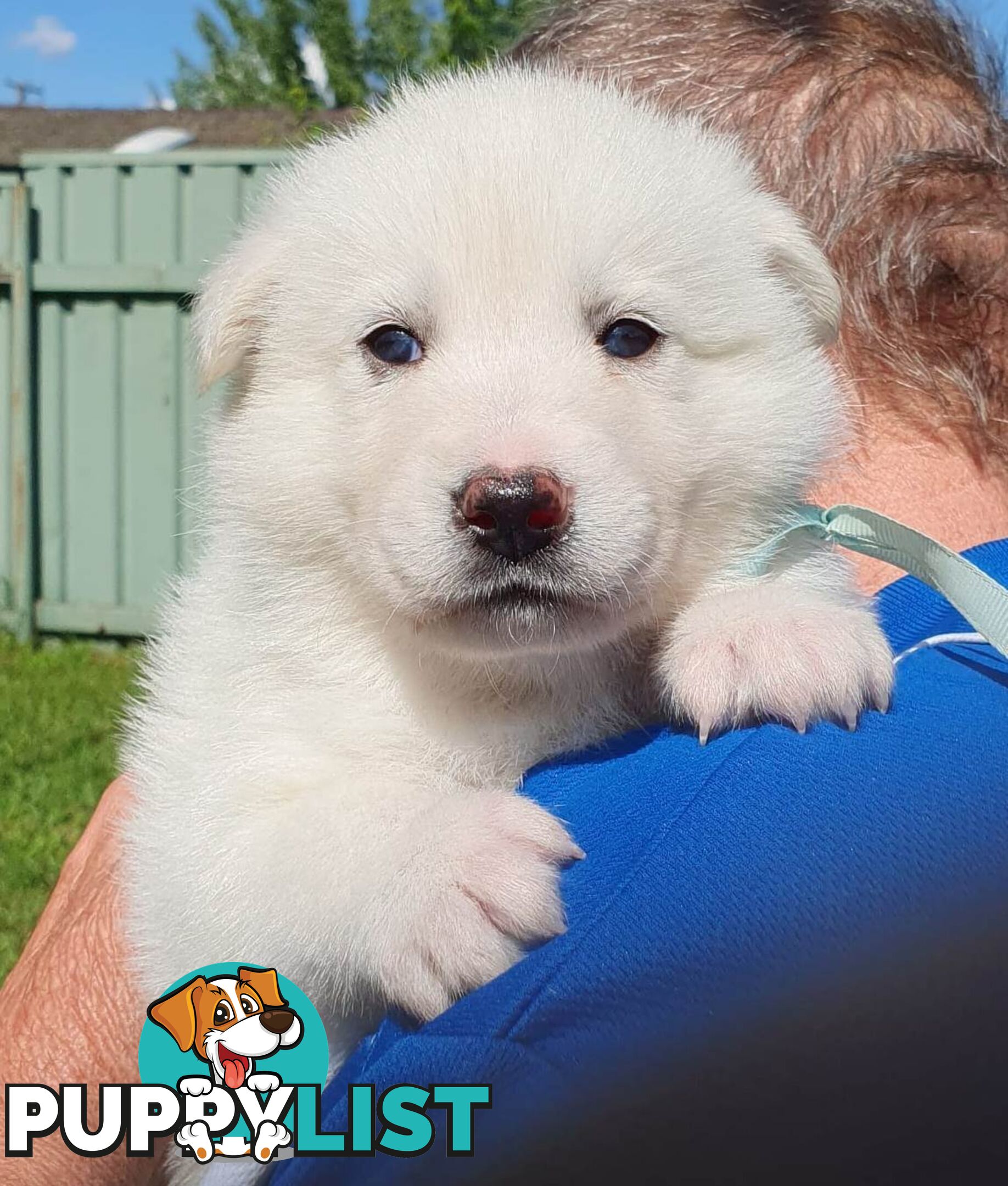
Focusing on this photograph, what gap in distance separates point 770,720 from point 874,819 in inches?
11.9

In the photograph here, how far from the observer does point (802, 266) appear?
208 centimetres

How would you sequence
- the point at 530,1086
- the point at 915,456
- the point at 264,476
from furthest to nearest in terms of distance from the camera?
1. the point at 915,456
2. the point at 264,476
3. the point at 530,1086

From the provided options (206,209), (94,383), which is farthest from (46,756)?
(206,209)

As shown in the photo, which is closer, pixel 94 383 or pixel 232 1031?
pixel 232 1031

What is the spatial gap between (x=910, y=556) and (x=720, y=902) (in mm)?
627

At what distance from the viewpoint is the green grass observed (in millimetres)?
5102

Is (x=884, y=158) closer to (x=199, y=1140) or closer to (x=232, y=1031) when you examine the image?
(x=232, y=1031)

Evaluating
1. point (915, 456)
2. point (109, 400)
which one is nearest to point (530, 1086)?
point (915, 456)

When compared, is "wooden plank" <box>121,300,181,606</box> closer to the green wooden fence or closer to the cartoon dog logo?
the green wooden fence

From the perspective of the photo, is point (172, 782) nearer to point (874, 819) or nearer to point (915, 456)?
point (874, 819)

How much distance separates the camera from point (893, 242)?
2.37 meters

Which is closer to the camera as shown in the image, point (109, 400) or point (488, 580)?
point (488, 580)

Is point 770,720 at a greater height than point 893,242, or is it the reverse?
point 893,242
